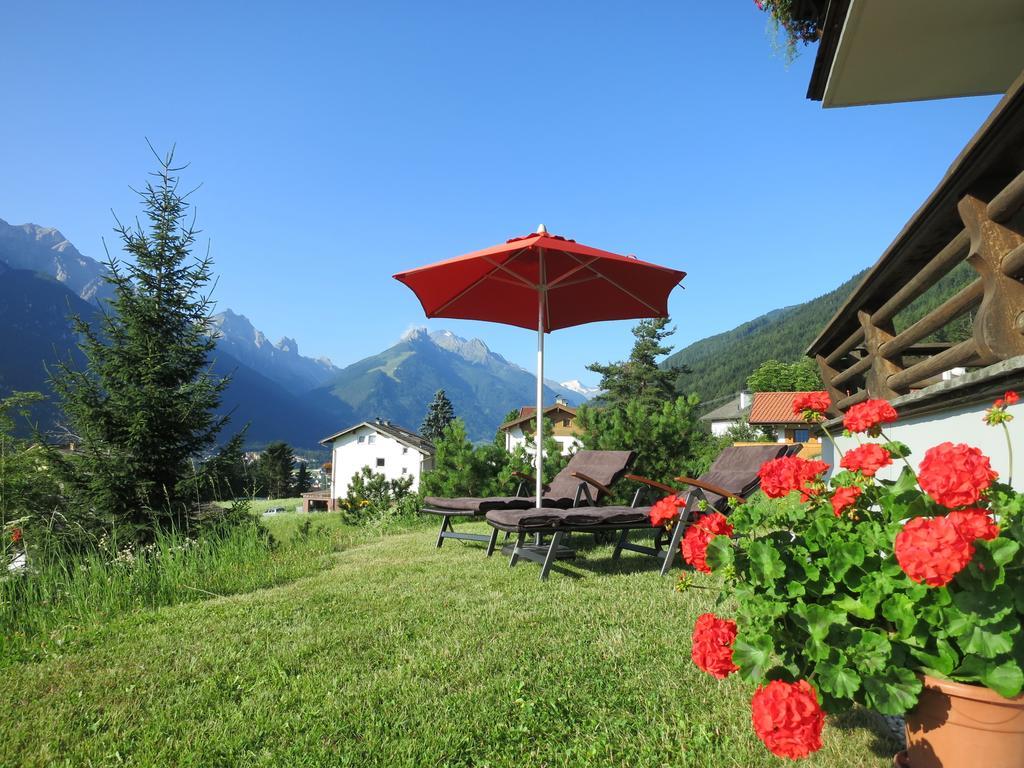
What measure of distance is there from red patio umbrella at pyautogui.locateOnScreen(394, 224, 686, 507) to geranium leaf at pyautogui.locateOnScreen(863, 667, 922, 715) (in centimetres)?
384

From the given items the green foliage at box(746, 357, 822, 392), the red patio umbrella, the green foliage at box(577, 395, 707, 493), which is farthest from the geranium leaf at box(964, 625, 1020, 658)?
the green foliage at box(746, 357, 822, 392)

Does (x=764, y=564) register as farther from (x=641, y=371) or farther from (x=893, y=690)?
(x=641, y=371)

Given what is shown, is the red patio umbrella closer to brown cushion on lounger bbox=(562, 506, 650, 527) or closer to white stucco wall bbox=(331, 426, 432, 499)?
brown cushion on lounger bbox=(562, 506, 650, 527)

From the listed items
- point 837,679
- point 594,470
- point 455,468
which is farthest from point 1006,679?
point 455,468

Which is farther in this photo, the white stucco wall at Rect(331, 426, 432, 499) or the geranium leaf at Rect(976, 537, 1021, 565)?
the white stucco wall at Rect(331, 426, 432, 499)

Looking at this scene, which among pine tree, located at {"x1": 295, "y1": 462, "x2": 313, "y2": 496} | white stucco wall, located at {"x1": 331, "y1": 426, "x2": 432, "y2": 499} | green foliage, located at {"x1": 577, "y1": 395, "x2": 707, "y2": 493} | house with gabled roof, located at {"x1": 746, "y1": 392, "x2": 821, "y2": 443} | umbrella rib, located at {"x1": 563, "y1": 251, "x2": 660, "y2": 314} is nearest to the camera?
umbrella rib, located at {"x1": 563, "y1": 251, "x2": 660, "y2": 314}

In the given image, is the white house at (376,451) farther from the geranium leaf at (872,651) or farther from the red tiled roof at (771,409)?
the geranium leaf at (872,651)

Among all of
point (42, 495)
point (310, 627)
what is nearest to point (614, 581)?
point (310, 627)

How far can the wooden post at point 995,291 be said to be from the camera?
2.18m

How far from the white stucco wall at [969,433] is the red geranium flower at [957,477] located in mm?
903

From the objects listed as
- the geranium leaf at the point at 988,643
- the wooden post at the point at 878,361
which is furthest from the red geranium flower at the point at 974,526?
the wooden post at the point at 878,361

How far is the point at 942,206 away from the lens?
8.91 ft

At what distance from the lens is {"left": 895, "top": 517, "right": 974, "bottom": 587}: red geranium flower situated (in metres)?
1.21

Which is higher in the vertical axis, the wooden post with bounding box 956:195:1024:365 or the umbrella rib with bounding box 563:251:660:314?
the umbrella rib with bounding box 563:251:660:314
